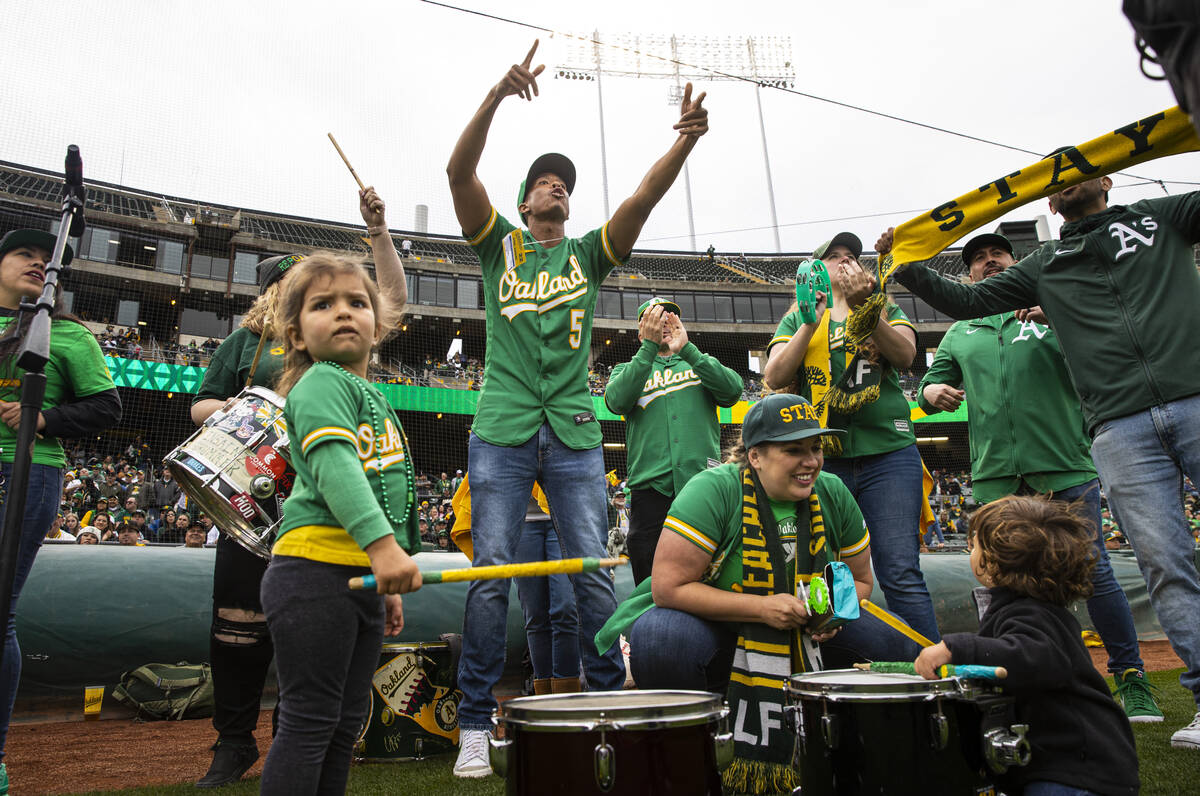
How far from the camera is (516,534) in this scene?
3051 millimetres

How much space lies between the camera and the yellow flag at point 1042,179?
10.2ft

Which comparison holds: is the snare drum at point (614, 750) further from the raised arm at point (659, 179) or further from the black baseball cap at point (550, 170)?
the black baseball cap at point (550, 170)

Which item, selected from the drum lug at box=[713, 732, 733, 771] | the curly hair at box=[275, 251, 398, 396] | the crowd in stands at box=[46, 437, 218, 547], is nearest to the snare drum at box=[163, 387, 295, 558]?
the curly hair at box=[275, 251, 398, 396]

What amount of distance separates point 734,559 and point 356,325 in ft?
4.85

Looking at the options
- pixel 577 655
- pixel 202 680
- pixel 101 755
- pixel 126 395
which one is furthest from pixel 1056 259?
pixel 126 395

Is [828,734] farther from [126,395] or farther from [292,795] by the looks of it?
[126,395]

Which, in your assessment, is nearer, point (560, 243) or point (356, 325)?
point (356, 325)

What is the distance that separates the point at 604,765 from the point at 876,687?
0.69 m

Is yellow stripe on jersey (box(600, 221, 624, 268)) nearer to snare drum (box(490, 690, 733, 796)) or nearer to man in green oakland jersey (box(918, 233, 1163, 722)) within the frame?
man in green oakland jersey (box(918, 233, 1163, 722))

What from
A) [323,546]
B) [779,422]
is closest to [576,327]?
[779,422]

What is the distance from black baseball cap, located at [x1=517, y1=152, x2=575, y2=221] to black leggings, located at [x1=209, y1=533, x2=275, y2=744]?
1.96 m

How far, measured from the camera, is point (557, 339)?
3.27 metres

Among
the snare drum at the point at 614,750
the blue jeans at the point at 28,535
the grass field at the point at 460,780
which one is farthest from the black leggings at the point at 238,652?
the snare drum at the point at 614,750

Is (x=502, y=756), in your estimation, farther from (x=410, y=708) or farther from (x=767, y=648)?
(x=410, y=708)
